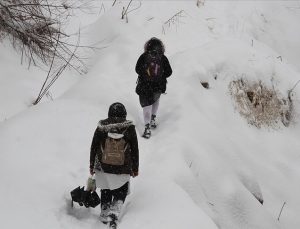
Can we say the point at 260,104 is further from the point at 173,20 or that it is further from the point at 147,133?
the point at 173,20

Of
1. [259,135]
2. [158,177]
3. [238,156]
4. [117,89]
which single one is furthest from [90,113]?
[259,135]

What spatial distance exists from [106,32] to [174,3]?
8.10ft

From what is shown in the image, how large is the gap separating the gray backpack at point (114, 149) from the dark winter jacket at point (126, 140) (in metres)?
0.04

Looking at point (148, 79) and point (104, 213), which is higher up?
point (148, 79)

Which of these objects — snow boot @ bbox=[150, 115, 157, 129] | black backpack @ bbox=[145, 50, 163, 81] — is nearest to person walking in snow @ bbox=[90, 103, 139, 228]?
black backpack @ bbox=[145, 50, 163, 81]

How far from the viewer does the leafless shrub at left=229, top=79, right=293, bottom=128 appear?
332 inches

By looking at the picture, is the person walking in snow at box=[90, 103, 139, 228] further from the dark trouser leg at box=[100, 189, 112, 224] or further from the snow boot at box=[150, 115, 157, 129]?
the snow boot at box=[150, 115, 157, 129]

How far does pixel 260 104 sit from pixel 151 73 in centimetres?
310

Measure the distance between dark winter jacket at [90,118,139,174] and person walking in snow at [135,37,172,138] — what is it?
2110 millimetres

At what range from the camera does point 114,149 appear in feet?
14.3

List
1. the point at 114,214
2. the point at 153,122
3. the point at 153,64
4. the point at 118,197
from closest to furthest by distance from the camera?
the point at 114,214
the point at 118,197
the point at 153,64
the point at 153,122

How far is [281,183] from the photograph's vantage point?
7.64 metres

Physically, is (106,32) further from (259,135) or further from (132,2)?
(259,135)

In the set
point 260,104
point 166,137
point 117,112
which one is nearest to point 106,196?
point 117,112
